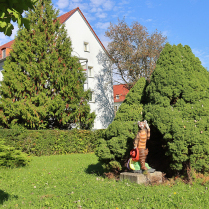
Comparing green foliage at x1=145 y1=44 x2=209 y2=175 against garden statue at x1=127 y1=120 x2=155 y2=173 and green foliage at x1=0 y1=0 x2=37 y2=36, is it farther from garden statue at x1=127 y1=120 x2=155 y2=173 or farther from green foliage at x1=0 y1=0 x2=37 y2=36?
green foliage at x1=0 y1=0 x2=37 y2=36

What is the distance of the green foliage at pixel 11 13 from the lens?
2727 millimetres

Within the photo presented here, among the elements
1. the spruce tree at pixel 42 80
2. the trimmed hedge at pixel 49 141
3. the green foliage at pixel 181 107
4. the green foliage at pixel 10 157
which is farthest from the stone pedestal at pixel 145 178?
the spruce tree at pixel 42 80

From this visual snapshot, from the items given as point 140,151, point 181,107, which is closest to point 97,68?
point 181,107

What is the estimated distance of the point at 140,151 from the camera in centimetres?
542

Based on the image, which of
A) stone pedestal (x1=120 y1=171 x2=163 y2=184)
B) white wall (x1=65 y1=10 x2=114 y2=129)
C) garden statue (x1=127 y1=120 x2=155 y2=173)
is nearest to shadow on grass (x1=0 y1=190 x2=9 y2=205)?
stone pedestal (x1=120 y1=171 x2=163 y2=184)

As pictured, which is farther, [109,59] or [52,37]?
[109,59]

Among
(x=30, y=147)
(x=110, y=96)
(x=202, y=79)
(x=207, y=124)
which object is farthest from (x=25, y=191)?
(x=110, y=96)

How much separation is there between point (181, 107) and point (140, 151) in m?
1.41

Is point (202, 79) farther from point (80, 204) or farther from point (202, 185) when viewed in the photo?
point (80, 204)

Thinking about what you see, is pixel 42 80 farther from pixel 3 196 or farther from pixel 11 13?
pixel 11 13

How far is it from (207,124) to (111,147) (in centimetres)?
235

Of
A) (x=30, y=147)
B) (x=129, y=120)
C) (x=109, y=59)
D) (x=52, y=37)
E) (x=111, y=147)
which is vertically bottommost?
(x=30, y=147)

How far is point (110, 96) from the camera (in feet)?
88.5

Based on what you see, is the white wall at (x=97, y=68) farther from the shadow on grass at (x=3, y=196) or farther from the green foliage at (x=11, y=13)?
the green foliage at (x=11, y=13)
